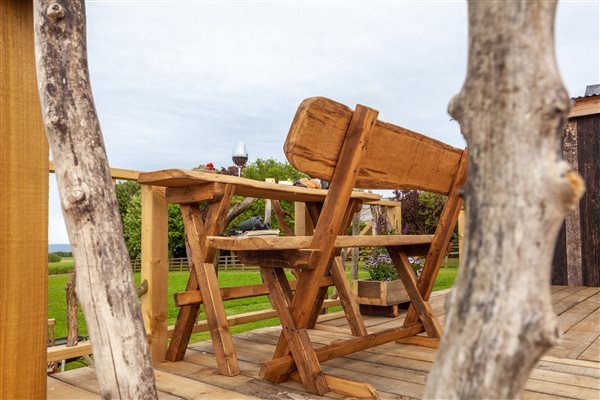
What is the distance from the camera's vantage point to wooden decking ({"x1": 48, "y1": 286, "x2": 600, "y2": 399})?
84.3 inches

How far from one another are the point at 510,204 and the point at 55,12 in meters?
1.45

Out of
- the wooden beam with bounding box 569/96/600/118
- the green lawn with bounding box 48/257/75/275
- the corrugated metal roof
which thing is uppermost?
the corrugated metal roof

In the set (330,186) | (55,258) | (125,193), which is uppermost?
(125,193)

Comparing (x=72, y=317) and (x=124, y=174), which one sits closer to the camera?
(x=124, y=174)

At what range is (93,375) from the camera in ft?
8.18

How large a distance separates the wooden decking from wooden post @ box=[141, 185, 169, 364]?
18cm

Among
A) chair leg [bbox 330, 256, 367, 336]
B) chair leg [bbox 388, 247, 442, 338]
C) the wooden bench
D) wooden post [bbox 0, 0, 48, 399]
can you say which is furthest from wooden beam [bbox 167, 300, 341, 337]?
wooden post [bbox 0, 0, 48, 399]

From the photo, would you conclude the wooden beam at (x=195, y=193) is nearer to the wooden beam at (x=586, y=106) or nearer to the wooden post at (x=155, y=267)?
the wooden post at (x=155, y=267)

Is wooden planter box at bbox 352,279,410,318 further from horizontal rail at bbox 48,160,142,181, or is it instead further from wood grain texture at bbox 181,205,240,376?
horizontal rail at bbox 48,160,142,181

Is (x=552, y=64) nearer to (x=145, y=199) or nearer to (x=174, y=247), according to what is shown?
(x=145, y=199)

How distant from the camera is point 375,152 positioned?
2.16 m

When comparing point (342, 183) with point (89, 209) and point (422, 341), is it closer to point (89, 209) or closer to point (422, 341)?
point (89, 209)

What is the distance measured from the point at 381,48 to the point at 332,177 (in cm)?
725

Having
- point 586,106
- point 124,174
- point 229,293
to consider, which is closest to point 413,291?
point 229,293
